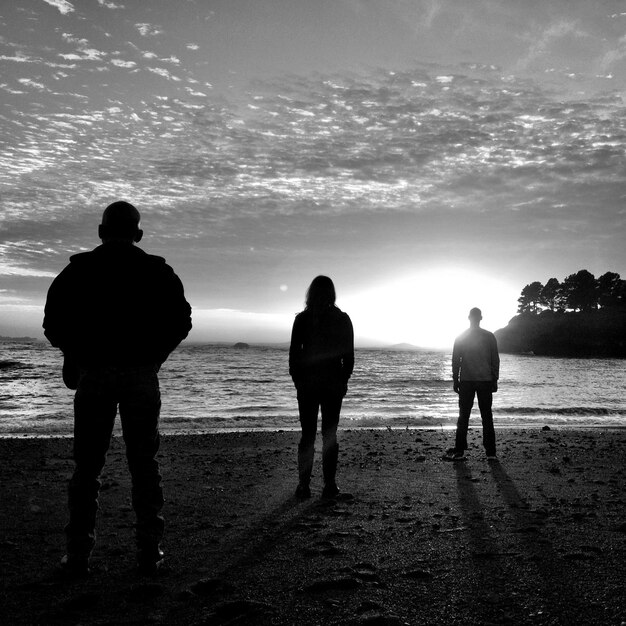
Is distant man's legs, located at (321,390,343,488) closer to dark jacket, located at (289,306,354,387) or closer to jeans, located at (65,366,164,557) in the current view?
dark jacket, located at (289,306,354,387)

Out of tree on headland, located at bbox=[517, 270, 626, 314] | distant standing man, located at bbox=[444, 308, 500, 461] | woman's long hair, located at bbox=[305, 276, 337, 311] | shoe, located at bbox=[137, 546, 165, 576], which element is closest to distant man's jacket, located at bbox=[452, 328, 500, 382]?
distant standing man, located at bbox=[444, 308, 500, 461]

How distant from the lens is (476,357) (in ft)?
29.9

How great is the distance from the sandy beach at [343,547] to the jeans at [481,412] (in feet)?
2.34

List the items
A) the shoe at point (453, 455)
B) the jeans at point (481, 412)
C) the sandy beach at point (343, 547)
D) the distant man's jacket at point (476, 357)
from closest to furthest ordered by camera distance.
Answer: the sandy beach at point (343, 547), the shoe at point (453, 455), the jeans at point (481, 412), the distant man's jacket at point (476, 357)

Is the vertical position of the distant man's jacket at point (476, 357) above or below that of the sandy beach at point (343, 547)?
above

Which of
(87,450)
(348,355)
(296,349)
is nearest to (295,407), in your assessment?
(296,349)

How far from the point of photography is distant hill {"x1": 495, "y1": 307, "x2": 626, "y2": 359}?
8875 cm

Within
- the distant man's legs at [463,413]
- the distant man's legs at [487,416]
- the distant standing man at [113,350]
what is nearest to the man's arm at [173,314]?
the distant standing man at [113,350]

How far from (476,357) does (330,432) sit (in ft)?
13.1

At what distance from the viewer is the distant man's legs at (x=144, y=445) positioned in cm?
353

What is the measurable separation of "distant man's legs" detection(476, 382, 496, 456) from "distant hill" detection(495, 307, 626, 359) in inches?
3440

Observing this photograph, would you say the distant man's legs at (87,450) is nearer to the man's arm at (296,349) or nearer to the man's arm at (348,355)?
the man's arm at (296,349)

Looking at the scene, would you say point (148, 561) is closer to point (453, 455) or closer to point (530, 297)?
point (453, 455)

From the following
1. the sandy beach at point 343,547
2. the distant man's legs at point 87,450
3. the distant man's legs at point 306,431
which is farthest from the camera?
the distant man's legs at point 306,431
